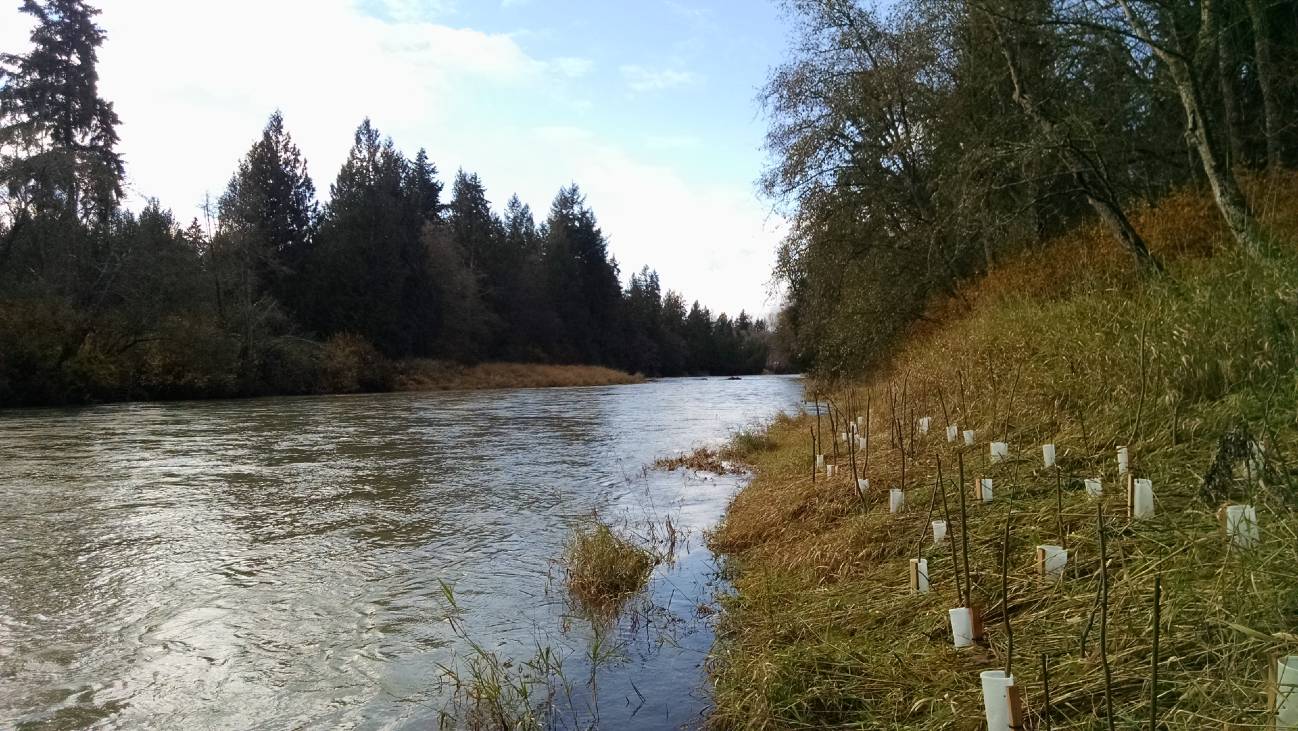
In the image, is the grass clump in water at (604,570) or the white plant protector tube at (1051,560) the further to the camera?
the grass clump in water at (604,570)

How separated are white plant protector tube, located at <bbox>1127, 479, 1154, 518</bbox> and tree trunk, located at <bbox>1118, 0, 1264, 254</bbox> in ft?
12.3

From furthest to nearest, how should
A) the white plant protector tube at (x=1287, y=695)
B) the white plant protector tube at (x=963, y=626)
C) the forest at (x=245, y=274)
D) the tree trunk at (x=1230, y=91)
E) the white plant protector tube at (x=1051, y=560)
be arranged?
the forest at (x=245, y=274)
the tree trunk at (x=1230, y=91)
the white plant protector tube at (x=1051, y=560)
the white plant protector tube at (x=963, y=626)
the white plant protector tube at (x=1287, y=695)

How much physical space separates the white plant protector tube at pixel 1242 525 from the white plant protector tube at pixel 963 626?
3.10ft

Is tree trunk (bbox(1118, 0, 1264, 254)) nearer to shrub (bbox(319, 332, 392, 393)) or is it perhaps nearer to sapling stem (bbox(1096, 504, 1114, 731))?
sapling stem (bbox(1096, 504, 1114, 731))

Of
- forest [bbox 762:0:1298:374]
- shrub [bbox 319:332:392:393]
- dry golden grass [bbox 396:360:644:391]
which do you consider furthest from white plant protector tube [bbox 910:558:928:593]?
dry golden grass [bbox 396:360:644:391]

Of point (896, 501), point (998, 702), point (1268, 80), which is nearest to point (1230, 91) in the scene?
point (1268, 80)

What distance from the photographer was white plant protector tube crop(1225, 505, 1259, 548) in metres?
2.85

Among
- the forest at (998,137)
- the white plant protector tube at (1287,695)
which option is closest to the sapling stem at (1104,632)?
the white plant protector tube at (1287,695)

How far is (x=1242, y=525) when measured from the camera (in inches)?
118

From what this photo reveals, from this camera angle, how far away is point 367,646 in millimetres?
4613

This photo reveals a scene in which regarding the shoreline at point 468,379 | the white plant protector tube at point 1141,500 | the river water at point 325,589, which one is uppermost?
the shoreline at point 468,379

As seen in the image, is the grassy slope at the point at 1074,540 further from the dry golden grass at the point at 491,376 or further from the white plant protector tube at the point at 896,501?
the dry golden grass at the point at 491,376

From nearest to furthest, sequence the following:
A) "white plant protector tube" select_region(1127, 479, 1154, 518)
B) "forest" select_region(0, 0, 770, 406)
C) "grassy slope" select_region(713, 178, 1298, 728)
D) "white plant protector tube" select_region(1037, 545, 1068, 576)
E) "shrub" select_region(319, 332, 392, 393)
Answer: "grassy slope" select_region(713, 178, 1298, 728) → "white plant protector tube" select_region(1037, 545, 1068, 576) → "white plant protector tube" select_region(1127, 479, 1154, 518) → "forest" select_region(0, 0, 770, 406) → "shrub" select_region(319, 332, 392, 393)

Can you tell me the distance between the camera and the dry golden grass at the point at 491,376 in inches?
1719
